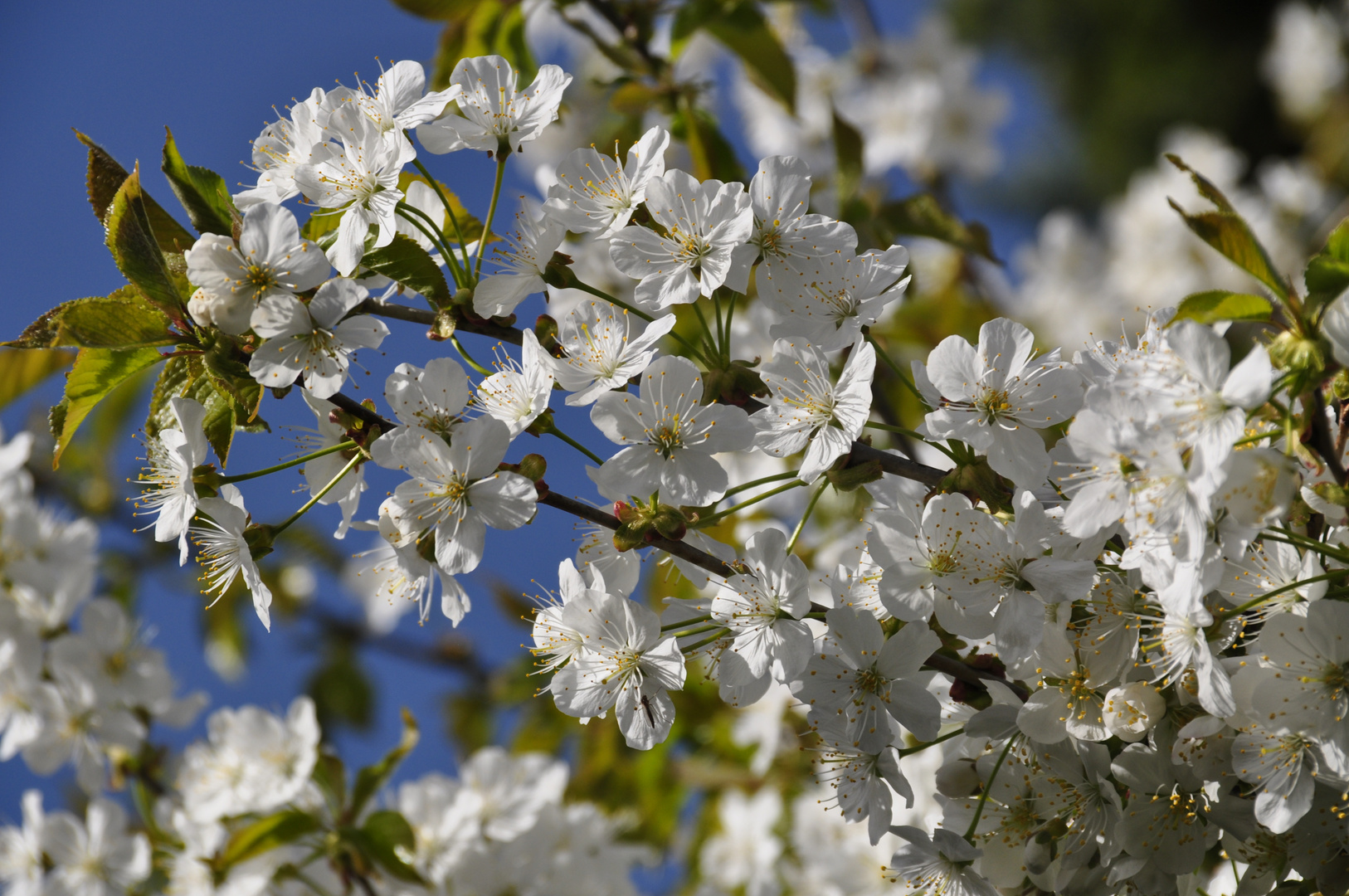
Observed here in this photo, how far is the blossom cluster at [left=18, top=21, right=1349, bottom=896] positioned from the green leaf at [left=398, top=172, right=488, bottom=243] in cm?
4

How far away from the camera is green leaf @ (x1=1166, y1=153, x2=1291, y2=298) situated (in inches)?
29.7

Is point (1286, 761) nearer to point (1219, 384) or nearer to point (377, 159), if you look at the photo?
point (1219, 384)

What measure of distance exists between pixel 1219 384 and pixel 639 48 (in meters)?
1.25

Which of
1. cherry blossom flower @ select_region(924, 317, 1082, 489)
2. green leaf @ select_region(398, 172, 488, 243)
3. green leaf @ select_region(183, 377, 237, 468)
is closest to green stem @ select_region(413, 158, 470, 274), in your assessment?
green leaf @ select_region(398, 172, 488, 243)

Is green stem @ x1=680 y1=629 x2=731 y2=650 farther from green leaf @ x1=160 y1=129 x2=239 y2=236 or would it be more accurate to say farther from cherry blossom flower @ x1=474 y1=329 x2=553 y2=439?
green leaf @ x1=160 y1=129 x2=239 y2=236

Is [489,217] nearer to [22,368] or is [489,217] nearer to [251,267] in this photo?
[251,267]

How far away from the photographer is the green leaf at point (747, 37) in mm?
1694

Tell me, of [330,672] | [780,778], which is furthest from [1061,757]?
[330,672]

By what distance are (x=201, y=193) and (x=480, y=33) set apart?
88cm

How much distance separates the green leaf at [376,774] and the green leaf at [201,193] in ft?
2.65

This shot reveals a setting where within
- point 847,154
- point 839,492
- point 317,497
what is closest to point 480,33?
point 847,154

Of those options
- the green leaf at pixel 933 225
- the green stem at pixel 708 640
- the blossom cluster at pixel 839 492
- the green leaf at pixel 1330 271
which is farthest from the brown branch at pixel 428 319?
the green leaf at pixel 933 225

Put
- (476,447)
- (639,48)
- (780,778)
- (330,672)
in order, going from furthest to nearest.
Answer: (330,672) → (780,778) → (639,48) → (476,447)

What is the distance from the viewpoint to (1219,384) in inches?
28.3
